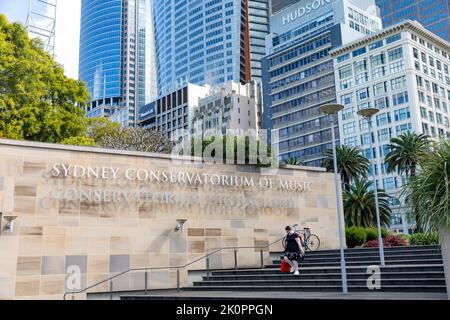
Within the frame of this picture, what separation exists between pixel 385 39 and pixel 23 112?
3476 inches

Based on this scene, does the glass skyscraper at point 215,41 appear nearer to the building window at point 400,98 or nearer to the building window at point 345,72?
the building window at point 345,72

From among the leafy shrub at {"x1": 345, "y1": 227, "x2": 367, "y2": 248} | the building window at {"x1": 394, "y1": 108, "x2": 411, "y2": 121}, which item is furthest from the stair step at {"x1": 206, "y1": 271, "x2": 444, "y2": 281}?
the building window at {"x1": 394, "y1": 108, "x2": 411, "y2": 121}

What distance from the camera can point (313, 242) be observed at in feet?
71.6

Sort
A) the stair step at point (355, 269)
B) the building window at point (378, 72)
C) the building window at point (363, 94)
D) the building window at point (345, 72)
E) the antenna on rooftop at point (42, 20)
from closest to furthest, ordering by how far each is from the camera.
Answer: the stair step at point (355, 269), the antenna on rooftop at point (42, 20), the building window at point (378, 72), the building window at point (363, 94), the building window at point (345, 72)

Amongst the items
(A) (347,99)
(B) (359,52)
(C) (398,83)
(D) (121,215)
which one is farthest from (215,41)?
(D) (121,215)

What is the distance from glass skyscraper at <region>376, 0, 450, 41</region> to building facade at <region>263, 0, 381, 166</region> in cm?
2130

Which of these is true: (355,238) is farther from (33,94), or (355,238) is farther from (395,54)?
(395,54)

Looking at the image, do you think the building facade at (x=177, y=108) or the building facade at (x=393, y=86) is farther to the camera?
the building facade at (x=177, y=108)

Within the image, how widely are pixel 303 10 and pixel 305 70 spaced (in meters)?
21.2

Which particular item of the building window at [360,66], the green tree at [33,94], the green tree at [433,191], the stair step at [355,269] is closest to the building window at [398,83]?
the building window at [360,66]

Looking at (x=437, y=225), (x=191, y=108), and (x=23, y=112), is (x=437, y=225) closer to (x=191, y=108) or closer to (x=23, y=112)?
(x=23, y=112)

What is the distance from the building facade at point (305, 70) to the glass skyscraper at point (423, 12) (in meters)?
21.3

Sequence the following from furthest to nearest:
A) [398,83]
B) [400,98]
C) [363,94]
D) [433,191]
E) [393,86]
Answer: [363,94], [393,86], [398,83], [400,98], [433,191]

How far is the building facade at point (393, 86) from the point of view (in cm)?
9462
